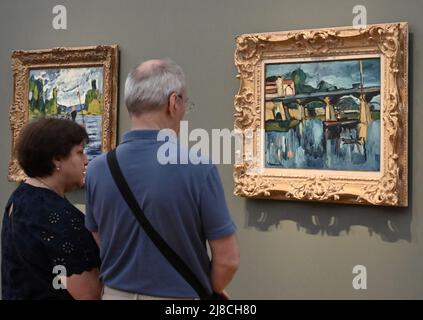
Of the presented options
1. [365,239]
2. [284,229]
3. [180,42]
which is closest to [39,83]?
Answer: [180,42]

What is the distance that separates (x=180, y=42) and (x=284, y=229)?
1705 mm

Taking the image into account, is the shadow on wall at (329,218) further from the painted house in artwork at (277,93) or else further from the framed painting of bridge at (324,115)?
the painted house in artwork at (277,93)

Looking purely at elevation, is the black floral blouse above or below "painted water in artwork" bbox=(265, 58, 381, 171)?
below

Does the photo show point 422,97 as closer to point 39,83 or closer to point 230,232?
point 230,232

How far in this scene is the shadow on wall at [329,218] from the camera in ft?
12.9

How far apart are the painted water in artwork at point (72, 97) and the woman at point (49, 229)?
102 inches

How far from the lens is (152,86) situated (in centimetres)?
228

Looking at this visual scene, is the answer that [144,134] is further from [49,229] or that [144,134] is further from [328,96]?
[328,96]

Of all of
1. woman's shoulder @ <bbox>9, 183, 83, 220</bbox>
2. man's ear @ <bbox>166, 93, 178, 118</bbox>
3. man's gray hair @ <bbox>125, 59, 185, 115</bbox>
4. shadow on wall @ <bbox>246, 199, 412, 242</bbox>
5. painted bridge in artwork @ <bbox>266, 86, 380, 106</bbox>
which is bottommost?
shadow on wall @ <bbox>246, 199, 412, 242</bbox>

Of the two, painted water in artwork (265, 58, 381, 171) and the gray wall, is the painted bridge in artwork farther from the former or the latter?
the gray wall

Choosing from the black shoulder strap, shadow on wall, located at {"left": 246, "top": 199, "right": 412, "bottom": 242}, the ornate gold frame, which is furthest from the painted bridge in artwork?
the black shoulder strap

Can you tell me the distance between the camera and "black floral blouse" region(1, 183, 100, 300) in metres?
2.40

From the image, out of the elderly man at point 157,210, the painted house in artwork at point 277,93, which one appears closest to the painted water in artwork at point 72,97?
the painted house in artwork at point 277,93

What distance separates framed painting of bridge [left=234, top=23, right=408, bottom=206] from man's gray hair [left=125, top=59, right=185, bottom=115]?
2029 mm
